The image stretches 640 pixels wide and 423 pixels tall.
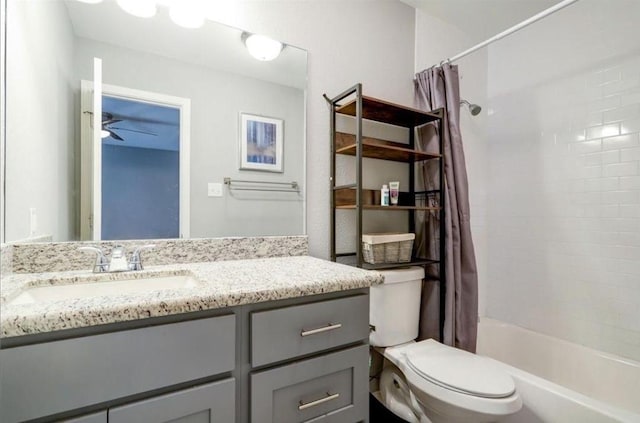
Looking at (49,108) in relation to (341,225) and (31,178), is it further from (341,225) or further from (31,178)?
(341,225)

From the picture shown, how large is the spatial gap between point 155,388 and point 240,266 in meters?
0.53

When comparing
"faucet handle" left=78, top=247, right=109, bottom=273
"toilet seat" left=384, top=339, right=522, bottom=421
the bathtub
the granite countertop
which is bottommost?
the bathtub

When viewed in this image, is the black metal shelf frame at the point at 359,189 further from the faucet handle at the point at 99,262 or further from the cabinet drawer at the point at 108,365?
the faucet handle at the point at 99,262

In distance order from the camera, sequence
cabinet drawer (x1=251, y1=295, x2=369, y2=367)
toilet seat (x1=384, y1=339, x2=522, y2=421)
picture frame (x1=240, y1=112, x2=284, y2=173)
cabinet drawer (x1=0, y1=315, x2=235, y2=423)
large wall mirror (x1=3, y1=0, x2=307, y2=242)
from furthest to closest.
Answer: picture frame (x1=240, y1=112, x2=284, y2=173)
toilet seat (x1=384, y1=339, x2=522, y2=421)
large wall mirror (x1=3, y1=0, x2=307, y2=242)
cabinet drawer (x1=251, y1=295, x2=369, y2=367)
cabinet drawer (x1=0, y1=315, x2=235, y2=423)

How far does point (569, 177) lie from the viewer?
1.90m

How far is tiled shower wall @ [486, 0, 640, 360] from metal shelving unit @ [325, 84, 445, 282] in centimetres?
86

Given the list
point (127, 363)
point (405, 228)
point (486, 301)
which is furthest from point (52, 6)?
point (486, 301)

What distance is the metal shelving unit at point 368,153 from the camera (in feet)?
4.77

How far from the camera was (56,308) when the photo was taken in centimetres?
63

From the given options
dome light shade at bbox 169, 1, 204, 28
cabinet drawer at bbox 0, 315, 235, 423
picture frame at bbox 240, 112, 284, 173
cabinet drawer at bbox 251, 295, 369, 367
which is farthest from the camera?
picture frame at bbox 240, 112, 284, 173

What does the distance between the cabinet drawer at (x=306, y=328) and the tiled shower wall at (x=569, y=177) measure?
1.66 m

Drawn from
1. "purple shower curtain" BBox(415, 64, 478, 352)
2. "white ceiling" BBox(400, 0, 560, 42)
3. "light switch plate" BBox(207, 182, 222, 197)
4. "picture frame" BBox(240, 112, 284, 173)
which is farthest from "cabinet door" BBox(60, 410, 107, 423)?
"white ceiling" BBox(400, 0, 560, 42)

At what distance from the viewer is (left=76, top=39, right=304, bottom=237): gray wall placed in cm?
116

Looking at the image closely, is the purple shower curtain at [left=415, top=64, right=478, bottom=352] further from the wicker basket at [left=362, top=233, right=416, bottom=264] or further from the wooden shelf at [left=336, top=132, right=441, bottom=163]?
the wicker basket at [left=362, top=233, right=416, bottom=264]
